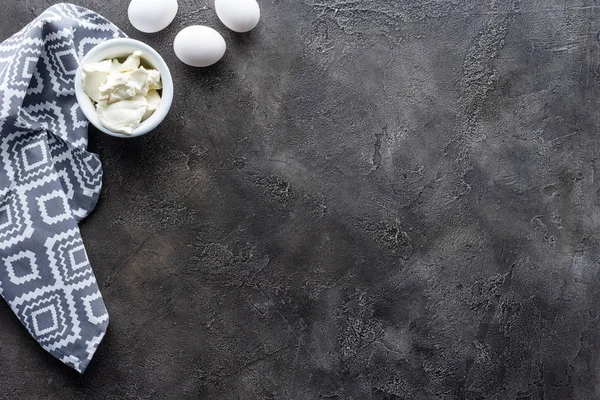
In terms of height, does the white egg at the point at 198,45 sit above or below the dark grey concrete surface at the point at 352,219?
above

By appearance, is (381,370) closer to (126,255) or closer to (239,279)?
(239,279)

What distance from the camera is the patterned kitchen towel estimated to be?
110cm

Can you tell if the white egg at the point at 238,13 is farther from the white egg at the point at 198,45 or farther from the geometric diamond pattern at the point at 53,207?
the geometric diamond pattern at the point at 53,207

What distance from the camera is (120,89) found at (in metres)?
1.02

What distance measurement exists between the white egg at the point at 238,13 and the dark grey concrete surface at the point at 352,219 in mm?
43

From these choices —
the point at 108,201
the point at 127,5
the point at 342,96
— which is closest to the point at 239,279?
the point at 108,201

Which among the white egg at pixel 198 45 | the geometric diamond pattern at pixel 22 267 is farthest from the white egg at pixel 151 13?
the geometric diamond pattern at pixel 22 267

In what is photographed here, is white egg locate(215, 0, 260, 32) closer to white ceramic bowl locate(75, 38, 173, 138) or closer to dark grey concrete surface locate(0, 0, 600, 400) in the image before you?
dark grey concrete surface locate(0, 0, 600, 400)

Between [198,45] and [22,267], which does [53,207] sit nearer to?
[22,267]

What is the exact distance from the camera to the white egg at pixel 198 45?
110cm

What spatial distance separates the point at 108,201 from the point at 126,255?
11 centimetres

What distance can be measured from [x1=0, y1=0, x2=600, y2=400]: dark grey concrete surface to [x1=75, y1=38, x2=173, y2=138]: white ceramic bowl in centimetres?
9

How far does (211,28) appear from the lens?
1151 millimetres

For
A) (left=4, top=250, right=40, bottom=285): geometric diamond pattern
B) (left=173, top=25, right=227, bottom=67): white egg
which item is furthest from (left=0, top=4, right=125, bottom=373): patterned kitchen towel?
(left=173, top=25, right=227, bottom=67): white egg
